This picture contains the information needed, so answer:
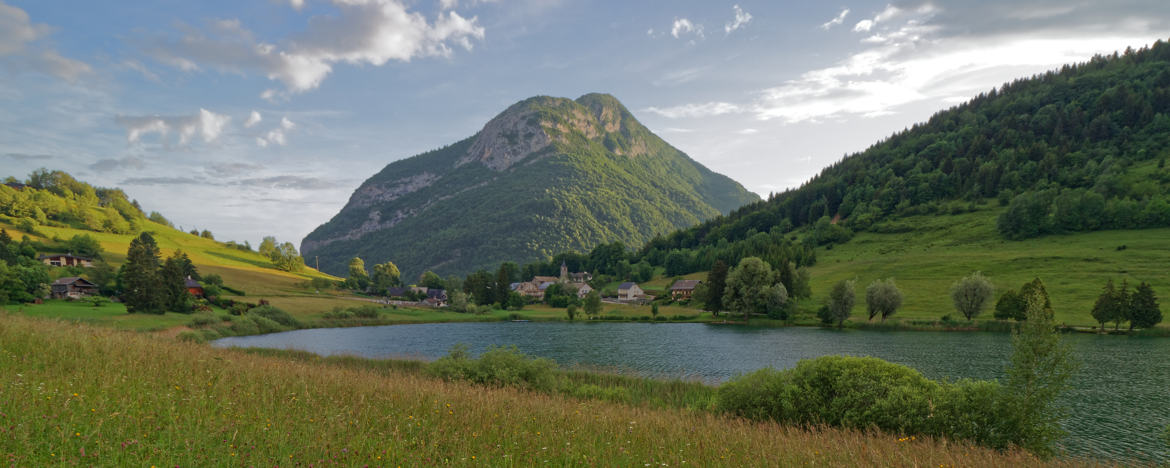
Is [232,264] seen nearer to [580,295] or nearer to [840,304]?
[580,295]

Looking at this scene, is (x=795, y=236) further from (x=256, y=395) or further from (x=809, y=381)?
(x=256, y=395)

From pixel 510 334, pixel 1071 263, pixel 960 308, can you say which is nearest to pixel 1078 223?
pixel 1071 263

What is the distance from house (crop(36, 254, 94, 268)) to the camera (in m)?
94.1

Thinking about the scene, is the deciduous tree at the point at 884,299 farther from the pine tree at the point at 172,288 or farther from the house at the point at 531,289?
the pine tree at the point at 172,288

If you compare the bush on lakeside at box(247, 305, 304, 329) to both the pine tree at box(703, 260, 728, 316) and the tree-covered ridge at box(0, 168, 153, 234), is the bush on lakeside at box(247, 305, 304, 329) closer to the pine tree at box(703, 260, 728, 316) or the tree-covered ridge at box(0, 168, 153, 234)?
the pine tree at box(703, 260, 728, 316)

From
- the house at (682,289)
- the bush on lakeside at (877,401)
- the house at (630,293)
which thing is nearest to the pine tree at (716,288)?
the house at (682,289)

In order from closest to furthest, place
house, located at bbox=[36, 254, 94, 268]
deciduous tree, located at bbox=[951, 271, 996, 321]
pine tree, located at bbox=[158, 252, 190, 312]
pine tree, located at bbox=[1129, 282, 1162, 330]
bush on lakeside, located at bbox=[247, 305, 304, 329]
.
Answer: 1. pine tree, located at bbox=[1129, 282, 1162, 330]
2. pine tree, located at bbox=[158, 252, 190, 312]
3. deciduous tree, located at bbox=[951, 271, 996, 321]
4. bush on lakeside, located at bbox=[247, 305, 304, 329]
5. house, located at bbox=[36, 254, 94, 268]

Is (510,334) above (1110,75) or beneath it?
beneath

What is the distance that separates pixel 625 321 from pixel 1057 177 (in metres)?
138

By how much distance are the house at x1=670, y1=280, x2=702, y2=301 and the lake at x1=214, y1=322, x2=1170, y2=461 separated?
3353 cm

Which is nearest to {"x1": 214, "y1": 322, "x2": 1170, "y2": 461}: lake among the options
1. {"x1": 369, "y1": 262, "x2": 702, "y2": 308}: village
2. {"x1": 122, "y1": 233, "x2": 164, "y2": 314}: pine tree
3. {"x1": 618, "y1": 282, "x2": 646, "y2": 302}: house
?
{"x1": 122, "y1": 233, "x2": 164, "y2": 314}: pine tree

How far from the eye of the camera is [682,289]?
12588cm

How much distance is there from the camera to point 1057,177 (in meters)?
140

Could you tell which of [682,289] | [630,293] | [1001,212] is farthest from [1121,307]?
[630,293]
